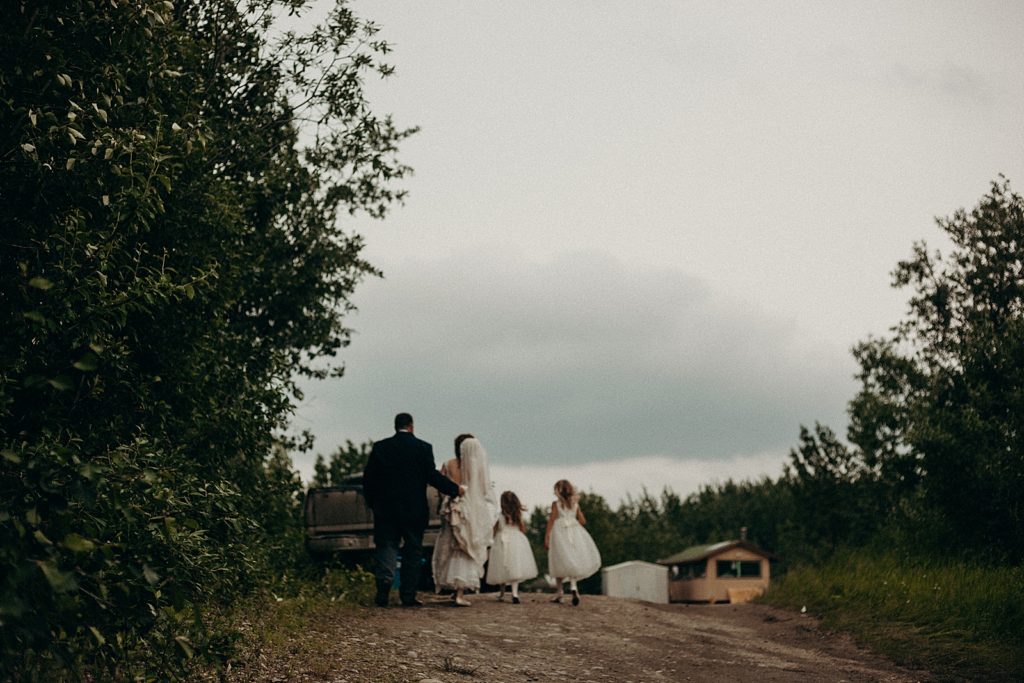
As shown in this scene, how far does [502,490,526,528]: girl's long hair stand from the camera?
1662cm

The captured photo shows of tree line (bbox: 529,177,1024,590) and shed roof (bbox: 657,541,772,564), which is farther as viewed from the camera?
shed roof (bbox: 657,541,772,564)

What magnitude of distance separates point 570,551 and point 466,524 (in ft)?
8.13

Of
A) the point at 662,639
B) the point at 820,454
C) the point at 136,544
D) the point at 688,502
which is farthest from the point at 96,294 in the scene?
the point at 688,502

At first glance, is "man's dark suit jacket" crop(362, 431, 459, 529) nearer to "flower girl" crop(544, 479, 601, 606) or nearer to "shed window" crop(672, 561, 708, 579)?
"flower girl" crop(544, 479, 601, 606)

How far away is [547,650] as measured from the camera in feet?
36.4

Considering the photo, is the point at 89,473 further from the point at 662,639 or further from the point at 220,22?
the point at 220,22

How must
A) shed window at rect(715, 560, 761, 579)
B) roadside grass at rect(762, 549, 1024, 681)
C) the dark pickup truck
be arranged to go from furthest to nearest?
shed window at rect(715, 560, 761, 579), the dark pickup truck, roadside grass at rect(762, 549, 1024, 681)

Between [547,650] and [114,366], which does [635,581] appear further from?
[114,366]

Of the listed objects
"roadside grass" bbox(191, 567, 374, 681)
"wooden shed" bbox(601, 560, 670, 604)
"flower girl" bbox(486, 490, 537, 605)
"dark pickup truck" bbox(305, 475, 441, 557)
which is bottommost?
"wooden shed" bbox(601, 560, 670, 604)

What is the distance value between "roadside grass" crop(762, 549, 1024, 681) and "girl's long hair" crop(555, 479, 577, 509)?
172 inches

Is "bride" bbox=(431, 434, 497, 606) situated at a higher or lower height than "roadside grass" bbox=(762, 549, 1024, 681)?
higher

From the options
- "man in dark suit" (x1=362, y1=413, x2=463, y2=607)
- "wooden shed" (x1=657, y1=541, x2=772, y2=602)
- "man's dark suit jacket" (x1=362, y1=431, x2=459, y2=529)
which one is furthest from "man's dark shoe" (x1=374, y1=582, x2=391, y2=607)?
"wooden shed" (x1=657, y1=541, x2=772, y2=602)

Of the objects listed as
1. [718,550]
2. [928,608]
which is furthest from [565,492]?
[718,550]

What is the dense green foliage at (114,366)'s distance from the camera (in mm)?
5332
